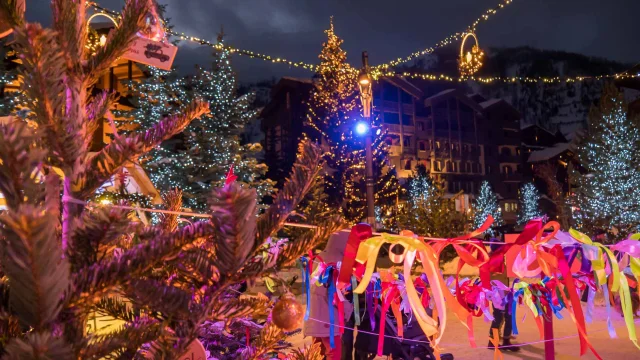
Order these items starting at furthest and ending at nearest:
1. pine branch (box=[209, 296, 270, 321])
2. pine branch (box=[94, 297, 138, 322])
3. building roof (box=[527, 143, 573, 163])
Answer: building roof (box=[527, 143, 573, 163])
pine branch (box=[94, 297, 138, 322])
pine branch (box=[209, 296, 270, 321])

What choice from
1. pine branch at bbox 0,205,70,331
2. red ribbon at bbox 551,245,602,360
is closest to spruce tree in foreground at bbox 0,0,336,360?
pine branch at bbox 0,205,70,331

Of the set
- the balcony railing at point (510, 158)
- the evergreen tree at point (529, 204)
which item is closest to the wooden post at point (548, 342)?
the evergreen tree at point (529, 204)

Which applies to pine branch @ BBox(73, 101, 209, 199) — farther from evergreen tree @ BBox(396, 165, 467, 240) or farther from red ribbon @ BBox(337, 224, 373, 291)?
evergreen tree @ BBox(396, 165, 467, 240)

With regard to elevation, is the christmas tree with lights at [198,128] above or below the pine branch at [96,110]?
above

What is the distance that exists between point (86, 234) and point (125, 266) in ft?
0.46

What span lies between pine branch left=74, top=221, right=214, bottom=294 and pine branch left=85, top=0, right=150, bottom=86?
58 cm

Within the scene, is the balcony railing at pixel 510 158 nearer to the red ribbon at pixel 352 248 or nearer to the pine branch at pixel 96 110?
the red ribbon at pixel 352 248

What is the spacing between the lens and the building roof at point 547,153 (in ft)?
208

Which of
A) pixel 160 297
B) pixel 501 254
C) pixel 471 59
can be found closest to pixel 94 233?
pixel 160 297

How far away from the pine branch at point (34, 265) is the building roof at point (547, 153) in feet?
227

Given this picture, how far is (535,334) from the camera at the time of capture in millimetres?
10430

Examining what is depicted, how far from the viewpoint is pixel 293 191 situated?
1260 millimetres

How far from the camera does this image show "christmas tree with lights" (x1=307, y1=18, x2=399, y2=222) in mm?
26750

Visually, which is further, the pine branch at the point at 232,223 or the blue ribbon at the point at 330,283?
the blue ribbon at the point at 330,283
